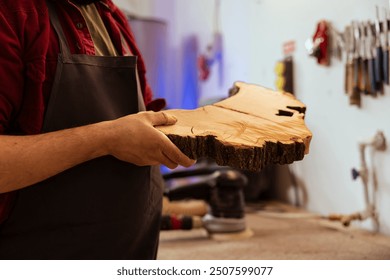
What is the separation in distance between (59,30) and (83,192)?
24 cm

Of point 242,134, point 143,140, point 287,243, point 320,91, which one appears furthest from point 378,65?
point 143,140

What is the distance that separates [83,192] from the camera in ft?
2.22

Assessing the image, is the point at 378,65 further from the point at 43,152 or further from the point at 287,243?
the point at 43,152

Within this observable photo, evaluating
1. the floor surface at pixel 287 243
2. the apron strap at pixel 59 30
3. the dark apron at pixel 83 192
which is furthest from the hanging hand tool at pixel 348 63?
the apron strap at pixel 59 30

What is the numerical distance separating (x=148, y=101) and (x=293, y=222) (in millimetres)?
689

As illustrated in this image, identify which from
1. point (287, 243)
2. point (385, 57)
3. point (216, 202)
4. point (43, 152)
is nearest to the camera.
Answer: point (43, 152)

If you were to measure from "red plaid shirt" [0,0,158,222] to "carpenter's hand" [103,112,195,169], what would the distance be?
Result: 0.35ft

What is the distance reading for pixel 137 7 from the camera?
93.7 inches

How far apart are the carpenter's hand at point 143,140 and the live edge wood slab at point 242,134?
14 mm

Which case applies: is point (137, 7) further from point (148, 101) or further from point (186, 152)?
point (186, 152)

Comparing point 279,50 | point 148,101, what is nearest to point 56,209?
point 148,101

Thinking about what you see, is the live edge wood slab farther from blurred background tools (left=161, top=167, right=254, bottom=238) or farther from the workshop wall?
blurred background tools (left=161, top=167, right=254, bottom=238)

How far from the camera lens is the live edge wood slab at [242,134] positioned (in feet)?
1.91

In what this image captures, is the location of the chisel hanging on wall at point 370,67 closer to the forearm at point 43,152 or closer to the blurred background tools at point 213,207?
the blurred background tools at point 213,207
